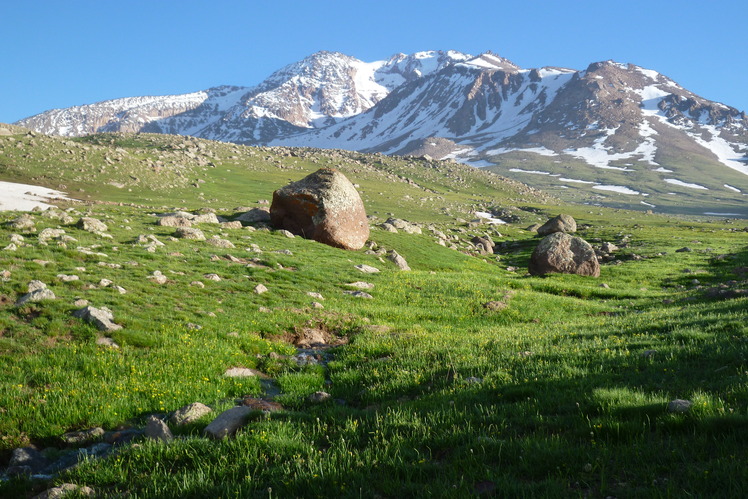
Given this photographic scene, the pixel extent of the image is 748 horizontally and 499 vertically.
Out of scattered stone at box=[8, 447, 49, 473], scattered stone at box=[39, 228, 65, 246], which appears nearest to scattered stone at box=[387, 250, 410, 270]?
scattered stone at box=[39, 228, 65, 246]

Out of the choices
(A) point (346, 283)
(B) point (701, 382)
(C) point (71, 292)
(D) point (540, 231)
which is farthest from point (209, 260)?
(D) point (540, 231)

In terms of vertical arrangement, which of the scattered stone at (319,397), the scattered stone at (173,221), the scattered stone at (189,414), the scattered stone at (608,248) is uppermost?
the scattered stone at (173,221)

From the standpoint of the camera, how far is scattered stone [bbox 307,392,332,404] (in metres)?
9.20

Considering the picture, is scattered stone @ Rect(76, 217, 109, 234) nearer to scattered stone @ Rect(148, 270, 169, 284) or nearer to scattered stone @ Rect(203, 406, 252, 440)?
scattered stone @ Rect(148, 270, 169, 284)

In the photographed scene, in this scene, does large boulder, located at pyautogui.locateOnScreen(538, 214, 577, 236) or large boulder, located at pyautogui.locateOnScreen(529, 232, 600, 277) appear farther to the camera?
large boulder, located at pyautogui.locateOnScreen(538, 214, 577, 236)

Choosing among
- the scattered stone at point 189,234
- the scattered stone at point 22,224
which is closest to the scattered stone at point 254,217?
the scattered stone at point 189,234

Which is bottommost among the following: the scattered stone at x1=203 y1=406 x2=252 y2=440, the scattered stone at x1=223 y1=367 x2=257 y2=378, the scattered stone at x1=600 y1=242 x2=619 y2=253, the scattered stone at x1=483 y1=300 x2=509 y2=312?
the scattered stone at x1=600 y1=242 x2=619 y2=253

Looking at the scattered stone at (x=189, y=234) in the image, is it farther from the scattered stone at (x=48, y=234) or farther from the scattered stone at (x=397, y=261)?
the scattered stone at (x=397, y=261)

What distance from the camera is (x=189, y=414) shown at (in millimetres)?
8031

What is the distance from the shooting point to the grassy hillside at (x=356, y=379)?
17.3 feet

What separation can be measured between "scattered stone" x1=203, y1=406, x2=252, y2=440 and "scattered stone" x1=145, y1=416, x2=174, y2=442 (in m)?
0.60

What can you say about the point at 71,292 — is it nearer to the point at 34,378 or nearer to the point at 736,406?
the point at 34,378

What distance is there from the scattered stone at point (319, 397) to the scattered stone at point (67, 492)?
4299 mm

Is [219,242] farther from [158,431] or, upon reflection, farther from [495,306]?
[158,431]
